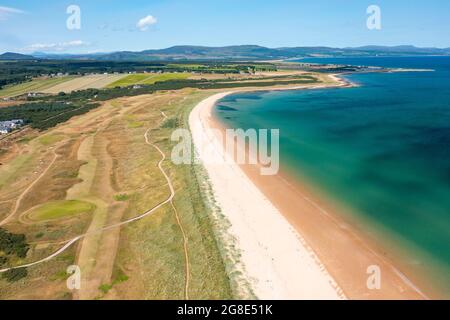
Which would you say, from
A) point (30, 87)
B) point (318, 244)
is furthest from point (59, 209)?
point (30, 87)

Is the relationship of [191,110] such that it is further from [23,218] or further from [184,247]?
[184,247]

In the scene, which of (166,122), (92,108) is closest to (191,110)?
(166,122)

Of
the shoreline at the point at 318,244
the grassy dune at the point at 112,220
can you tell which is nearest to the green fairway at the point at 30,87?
the grassy dune at the point at 112,220

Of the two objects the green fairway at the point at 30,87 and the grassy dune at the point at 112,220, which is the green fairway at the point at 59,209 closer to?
the grassy dune at the point at 112,220

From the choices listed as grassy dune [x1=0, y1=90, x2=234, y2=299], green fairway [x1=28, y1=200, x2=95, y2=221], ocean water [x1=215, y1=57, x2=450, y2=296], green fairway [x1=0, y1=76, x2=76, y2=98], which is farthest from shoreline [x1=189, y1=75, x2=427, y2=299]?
green fairway [x1=0, y1=76, x2=76, y2=98]

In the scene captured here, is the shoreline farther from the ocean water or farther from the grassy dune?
the grassy dune

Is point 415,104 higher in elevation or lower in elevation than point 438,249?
higher

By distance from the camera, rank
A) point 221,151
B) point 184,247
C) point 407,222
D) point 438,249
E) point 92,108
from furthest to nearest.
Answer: point 92,108 < point 221,151 < point 407,222 < point 184,247 < point 438,249
